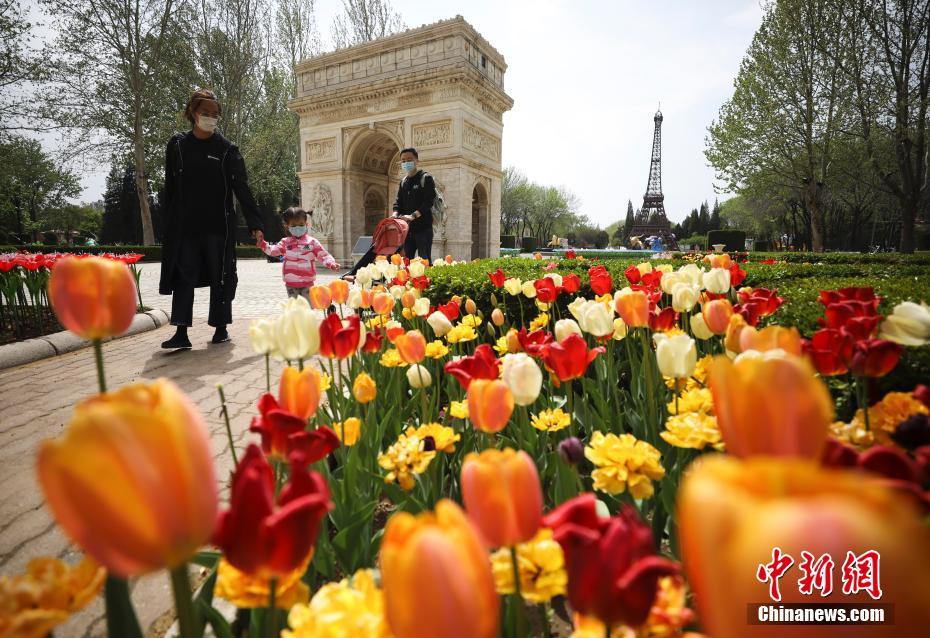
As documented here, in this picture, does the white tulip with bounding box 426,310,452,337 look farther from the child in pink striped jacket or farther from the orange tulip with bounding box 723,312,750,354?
the child in pink striped jacket

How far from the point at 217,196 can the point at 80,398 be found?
2675 millimetres

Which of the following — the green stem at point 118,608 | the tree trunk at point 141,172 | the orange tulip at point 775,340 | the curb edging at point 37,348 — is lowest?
the curb edging at point 37,348

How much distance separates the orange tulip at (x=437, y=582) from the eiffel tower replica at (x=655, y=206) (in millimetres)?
58303

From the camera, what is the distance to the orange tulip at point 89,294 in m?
0.91

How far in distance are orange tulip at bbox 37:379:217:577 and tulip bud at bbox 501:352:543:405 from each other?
0.80m

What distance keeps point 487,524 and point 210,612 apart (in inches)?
35.5

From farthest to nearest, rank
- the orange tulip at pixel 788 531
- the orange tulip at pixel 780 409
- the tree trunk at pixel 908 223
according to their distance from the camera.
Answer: the tree trunk at pixel 908 223 < the orange tulip at pixel 780 409 < the orange tulip at pixel 788 531

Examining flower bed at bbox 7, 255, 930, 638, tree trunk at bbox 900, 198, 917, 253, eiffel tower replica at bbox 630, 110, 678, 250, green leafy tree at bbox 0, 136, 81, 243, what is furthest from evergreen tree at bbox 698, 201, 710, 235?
flower bed at bbox 7, 255, 930, 638

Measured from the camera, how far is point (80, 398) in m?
3.82

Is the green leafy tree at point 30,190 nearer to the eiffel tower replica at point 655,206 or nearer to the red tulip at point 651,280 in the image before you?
the red tulip at point 651,280

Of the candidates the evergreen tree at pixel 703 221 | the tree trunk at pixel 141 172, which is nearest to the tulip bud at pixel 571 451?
the tree trunk at pixel 141 172

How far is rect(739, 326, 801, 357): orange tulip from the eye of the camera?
105 cm

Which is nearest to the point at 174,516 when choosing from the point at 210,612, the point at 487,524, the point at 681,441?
the point at 487,524

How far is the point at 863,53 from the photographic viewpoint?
1644 centimetres
